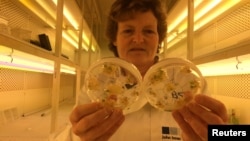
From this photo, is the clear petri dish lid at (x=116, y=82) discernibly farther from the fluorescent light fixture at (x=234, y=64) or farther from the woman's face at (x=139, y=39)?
the fluorescent light fixture at (x=234, y=64)

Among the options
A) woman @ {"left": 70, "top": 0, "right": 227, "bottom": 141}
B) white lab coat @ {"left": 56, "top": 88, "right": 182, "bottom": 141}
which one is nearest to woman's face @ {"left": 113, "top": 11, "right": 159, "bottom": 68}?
woman @ {"left": 70, "top": 0, "right": 227, "bottom": 141}

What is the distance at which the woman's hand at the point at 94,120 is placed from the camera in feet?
2.54

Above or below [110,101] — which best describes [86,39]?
above

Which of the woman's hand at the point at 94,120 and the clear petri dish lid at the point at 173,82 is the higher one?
the clear petri dish lid at the point at 173,82

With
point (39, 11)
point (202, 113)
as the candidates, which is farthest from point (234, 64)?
point (39, 11)

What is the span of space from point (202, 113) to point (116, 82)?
31cm

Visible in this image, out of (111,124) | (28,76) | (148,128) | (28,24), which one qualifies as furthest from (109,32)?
(28,76)

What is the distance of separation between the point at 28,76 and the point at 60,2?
1.31 m

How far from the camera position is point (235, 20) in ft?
6.80

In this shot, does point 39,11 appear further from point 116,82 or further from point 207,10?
point 116,82

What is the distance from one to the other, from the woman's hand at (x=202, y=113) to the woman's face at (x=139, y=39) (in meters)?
0.38

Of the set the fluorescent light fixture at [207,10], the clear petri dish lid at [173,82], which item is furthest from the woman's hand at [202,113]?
the fluorescent light fixture at [207,10]

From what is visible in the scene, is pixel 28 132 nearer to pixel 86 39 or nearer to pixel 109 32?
pixel 109 32

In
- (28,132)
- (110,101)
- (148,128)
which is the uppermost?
(110,101)
